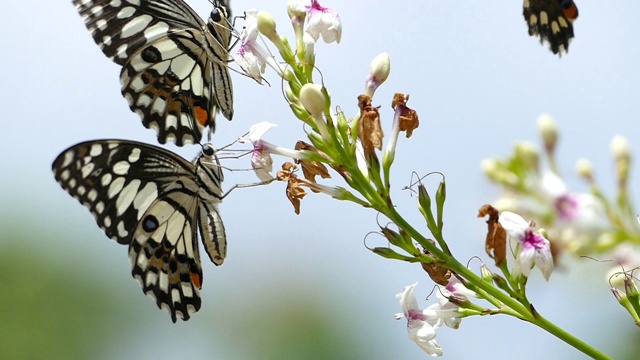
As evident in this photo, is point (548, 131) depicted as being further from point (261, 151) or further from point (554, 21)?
point (261, 151)

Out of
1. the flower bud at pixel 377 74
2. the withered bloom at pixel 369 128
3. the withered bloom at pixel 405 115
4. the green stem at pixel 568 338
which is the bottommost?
the green stem at pixel 568 338

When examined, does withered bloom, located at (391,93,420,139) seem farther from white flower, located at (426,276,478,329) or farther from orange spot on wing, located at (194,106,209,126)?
orange spot on wing, located at (194,106,209,126)

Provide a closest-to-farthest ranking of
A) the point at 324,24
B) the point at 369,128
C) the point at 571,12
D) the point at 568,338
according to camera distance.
A: the point at 568,338, the point at 369,128, the point at 324,24, the point at 571,12

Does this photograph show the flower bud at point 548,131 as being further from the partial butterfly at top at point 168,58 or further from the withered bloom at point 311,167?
the withered bloom at point 311,167

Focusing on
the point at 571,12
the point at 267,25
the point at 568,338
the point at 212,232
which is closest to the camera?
the point at 568,338

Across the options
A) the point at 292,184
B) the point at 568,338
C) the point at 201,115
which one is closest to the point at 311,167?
the point at 292,184

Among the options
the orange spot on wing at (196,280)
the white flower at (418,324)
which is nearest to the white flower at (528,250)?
the white flower at (418,324)
